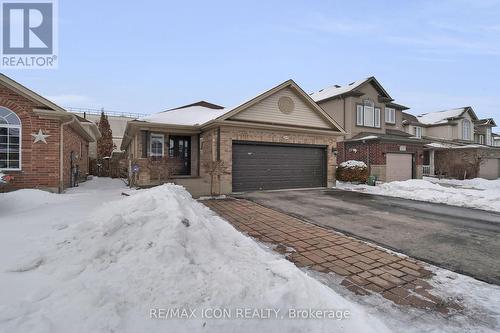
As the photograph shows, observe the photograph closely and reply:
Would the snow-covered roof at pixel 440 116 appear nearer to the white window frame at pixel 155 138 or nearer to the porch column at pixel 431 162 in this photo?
the porch column at pixel 431 162

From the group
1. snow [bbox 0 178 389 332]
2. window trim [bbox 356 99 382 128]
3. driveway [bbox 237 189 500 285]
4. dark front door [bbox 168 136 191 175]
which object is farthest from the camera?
window trim [bbox 356 99 382 128]

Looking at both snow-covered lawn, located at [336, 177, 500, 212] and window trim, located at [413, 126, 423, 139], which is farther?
window trim, located at [413, 126, 423, 139]

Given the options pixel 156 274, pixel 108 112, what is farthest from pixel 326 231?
pixel 108 112

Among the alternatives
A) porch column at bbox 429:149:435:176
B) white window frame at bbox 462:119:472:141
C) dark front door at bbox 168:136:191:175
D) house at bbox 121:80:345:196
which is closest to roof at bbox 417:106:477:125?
white window frame at bbox 462:119:472:141

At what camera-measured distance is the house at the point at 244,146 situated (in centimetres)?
1144

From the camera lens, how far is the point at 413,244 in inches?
196

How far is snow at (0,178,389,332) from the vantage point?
2285 mm

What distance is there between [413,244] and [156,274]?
4680 mm

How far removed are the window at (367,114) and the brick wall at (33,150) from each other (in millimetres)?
19415

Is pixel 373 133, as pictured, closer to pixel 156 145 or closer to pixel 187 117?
pixel 187 117

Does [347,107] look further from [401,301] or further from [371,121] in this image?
[401,301]

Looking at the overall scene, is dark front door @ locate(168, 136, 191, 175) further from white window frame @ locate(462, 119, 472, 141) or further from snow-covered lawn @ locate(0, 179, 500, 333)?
white window frame @ locate(462, 119, 472, 141)

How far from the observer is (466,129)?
98.5ft

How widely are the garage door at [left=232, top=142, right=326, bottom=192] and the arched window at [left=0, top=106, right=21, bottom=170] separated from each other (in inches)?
318
